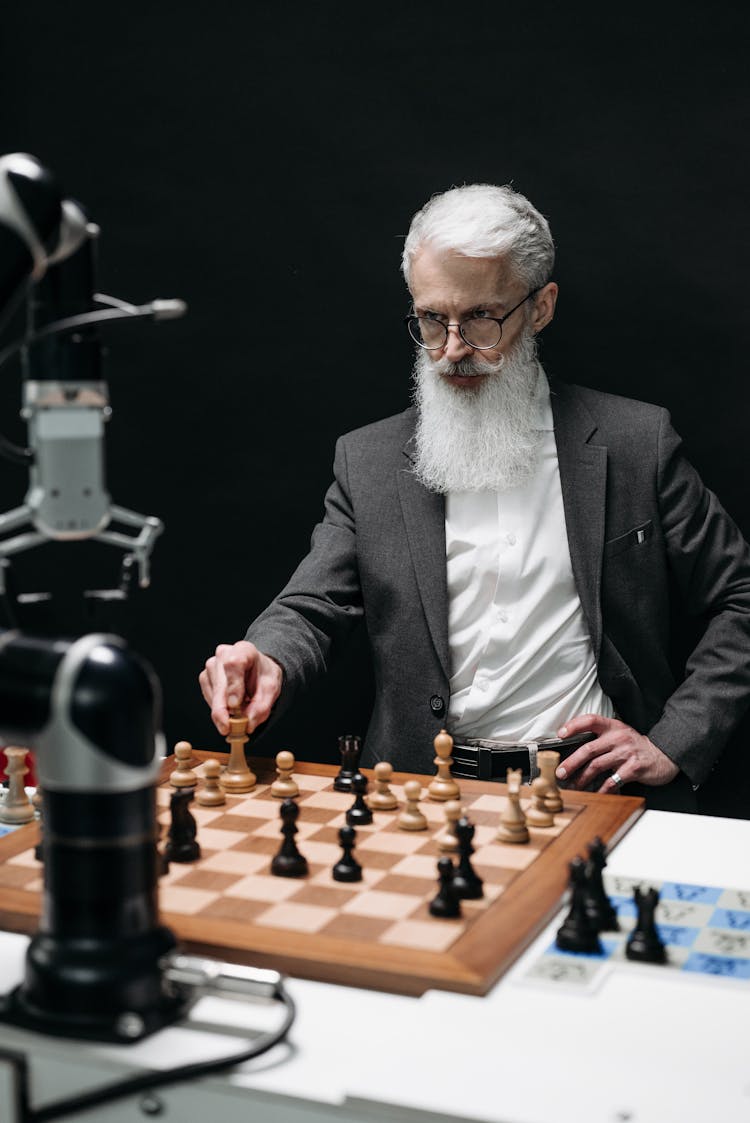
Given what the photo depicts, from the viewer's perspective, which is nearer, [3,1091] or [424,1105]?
[424,1105]

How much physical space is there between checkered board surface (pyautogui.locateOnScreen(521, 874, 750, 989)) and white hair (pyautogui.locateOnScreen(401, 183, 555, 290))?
65.0 inches

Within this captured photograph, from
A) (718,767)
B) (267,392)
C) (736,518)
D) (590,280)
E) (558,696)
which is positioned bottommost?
(718,767)

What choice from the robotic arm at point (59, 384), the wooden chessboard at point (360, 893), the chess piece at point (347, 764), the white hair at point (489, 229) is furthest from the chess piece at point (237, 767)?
the white hair at point (489, 229)

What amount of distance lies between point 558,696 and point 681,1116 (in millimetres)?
1794

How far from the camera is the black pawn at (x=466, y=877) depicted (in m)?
1.68

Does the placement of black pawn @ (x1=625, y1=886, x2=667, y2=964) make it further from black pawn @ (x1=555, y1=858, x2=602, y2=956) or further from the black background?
the black background

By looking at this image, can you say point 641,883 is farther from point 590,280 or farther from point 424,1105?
point 590,280

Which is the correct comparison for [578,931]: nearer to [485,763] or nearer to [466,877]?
[466,877]

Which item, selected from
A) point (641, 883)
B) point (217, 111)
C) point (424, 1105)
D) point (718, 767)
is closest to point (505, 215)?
point (217, 111)

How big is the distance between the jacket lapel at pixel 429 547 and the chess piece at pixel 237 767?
725 millimetres

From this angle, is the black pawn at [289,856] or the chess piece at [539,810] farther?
the chess piece at [539,810]

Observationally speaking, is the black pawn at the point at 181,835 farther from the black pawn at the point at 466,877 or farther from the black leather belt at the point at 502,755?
the black leather belt at the point at 502,755

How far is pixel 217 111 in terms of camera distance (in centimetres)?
350

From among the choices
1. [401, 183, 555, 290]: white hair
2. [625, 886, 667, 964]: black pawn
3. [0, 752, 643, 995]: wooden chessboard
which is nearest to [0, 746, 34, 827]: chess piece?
[0, 752, 643, 995]: wooden chessboard
